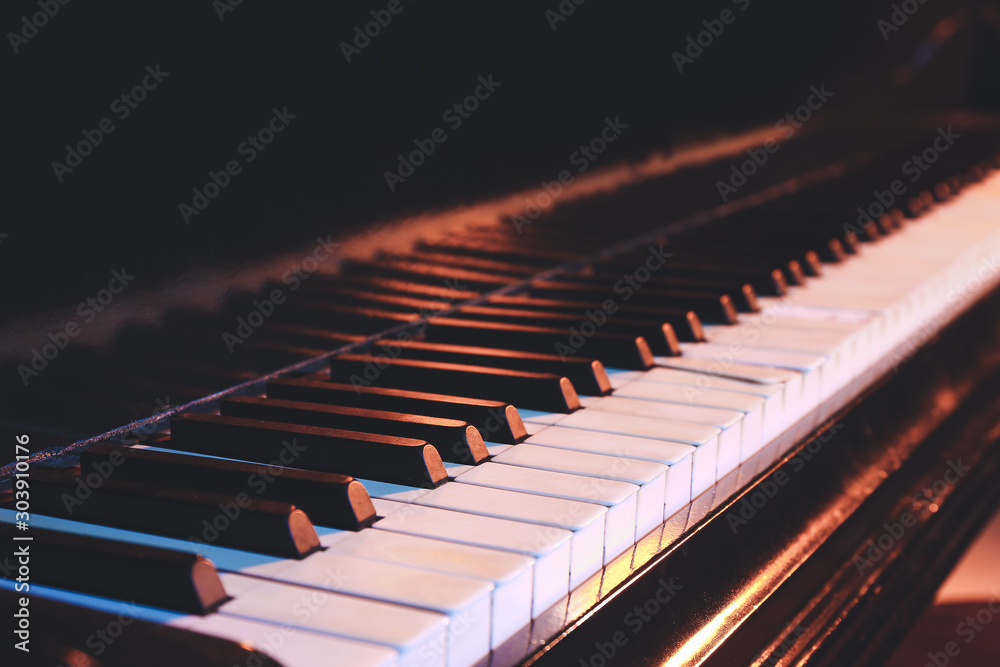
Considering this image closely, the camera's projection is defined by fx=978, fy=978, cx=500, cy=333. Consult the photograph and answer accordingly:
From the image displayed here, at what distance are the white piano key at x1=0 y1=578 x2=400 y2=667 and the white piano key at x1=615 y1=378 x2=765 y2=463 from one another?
2.58ft

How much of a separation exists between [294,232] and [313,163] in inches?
4.4

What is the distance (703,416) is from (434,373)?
41 centimetres

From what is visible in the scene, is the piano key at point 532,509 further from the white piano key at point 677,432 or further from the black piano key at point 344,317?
the black piano key at point 344,317

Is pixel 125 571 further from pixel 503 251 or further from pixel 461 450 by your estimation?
pixel 503 251

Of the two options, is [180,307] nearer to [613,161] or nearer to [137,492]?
[137,492]

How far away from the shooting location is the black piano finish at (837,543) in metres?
1.13

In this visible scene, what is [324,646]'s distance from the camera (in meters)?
0.79

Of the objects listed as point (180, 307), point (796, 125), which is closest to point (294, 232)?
point (180, 307)

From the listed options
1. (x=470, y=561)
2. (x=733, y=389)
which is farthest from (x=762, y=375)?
(x=470, y=561)

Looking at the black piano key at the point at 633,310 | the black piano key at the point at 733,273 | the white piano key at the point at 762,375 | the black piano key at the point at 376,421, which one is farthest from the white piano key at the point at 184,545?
the black piano key at the point at 733,273

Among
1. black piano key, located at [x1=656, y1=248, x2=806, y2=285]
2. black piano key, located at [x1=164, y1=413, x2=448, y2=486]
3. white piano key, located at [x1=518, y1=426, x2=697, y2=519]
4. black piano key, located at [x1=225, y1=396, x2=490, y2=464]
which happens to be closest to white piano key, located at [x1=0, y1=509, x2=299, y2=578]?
black piano key, located at [x1=164, y1=413, x2=448, y2=486]

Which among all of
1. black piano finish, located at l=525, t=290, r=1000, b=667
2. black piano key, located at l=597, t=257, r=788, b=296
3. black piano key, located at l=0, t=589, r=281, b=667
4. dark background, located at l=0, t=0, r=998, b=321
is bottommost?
black piano finish, located at l=525, t=290, r=1000, b=667

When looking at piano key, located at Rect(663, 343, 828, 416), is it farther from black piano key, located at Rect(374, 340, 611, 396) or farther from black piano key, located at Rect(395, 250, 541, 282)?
black piano key, located at Rect(395, 250, 541, 282)

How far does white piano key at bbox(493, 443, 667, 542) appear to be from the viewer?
3.82 ft
